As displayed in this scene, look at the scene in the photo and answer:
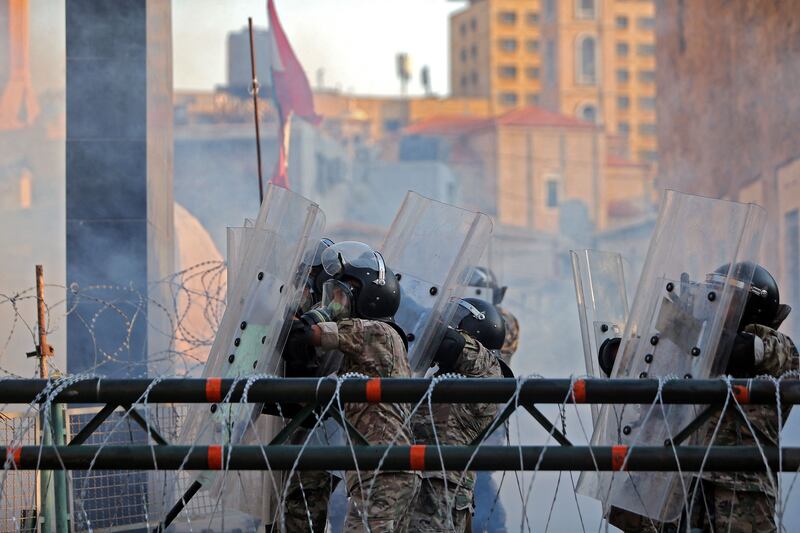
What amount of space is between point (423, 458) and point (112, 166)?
5.28 metres

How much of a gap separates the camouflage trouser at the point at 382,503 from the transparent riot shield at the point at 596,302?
1176 mm

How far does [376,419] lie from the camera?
5.12m

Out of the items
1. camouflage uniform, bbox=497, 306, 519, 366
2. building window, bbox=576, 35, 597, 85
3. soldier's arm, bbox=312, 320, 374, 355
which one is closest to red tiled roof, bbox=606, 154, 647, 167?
building window, bbox=576, 35, 597, 85

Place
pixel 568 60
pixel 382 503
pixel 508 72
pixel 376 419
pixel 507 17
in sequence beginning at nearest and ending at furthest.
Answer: pixel 382 503 → pixel 376 419 → pixel 568 60 → pixel 508 72 → pixel 507 17

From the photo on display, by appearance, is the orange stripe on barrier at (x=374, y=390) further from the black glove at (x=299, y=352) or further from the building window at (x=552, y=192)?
the building window at (x=552, y=192)

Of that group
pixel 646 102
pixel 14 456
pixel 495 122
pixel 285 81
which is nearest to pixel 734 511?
pixel 14 456

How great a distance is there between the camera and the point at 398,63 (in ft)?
238

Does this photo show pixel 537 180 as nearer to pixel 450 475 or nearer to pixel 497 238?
pixel 497 238

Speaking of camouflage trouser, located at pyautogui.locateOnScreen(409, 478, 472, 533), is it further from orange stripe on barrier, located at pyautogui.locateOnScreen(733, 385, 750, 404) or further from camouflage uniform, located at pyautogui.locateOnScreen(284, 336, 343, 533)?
orange stripe on barrier, located at pyautogui.locateOnScreen(733, 385, 750, 404)

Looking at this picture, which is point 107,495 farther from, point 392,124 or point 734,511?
point 392,124

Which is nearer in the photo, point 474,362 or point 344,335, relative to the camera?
point 344,335

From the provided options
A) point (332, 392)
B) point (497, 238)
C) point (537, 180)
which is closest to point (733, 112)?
point (332, 392)

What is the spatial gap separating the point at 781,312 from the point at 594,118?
230 feet

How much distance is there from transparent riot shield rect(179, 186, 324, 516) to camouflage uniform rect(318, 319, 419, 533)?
233mm
